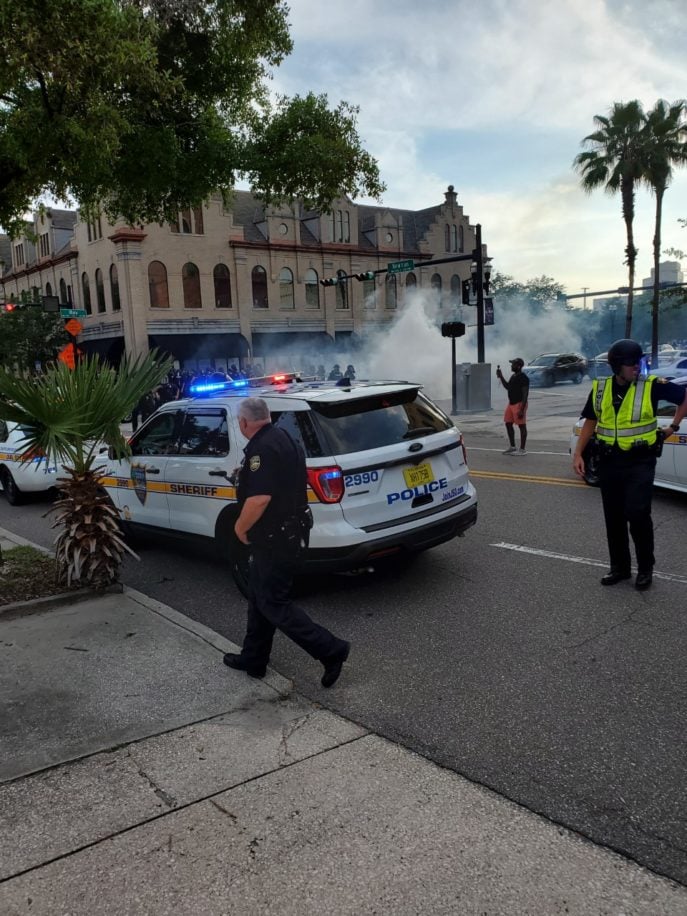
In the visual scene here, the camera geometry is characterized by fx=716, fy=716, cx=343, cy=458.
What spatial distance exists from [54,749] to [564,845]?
96.3 inches

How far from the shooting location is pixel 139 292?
34.3m

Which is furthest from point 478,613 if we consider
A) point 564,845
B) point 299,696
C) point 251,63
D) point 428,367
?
point 428,367

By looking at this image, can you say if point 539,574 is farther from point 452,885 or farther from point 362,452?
point 452,885

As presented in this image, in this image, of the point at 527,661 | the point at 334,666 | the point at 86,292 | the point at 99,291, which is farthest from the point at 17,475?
the point at 86,292

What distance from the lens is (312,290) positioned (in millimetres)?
41531

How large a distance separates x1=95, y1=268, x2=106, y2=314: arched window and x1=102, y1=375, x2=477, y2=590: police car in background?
32.2m

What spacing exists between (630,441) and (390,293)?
1591 inches

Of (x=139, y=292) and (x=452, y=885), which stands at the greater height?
(x=139, y=292)

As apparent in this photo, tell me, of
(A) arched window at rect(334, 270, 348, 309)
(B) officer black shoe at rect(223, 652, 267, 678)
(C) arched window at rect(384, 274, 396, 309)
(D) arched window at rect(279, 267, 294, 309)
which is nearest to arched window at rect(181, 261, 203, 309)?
(D) arched window at rect(279, 267, 294, 309)

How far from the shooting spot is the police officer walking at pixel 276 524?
407 cm

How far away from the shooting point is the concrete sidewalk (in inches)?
99.8

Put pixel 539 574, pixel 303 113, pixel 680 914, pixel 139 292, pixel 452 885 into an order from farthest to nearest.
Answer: pixel 139 292 < pixel 303 113 < pixel 539 574 < pixel 452 885 < pixel 680 914

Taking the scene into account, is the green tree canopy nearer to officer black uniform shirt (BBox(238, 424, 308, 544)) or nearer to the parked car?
officer black uniform shirt (BBox(238, 424, 308, 544))

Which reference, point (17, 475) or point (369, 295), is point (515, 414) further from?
point (369, 295)
